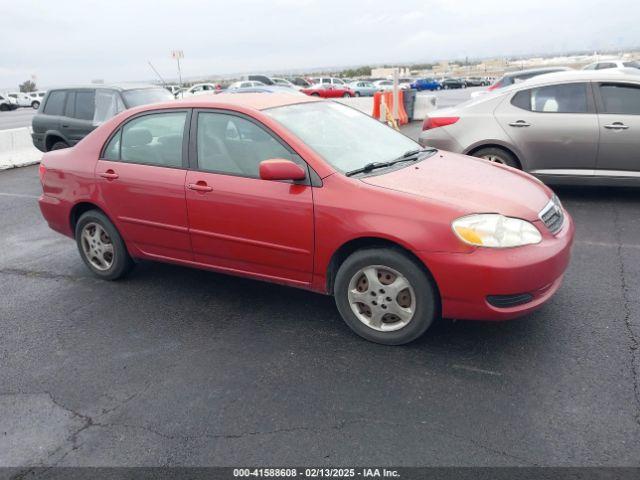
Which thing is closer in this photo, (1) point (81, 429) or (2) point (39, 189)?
(1) point (81, 429)

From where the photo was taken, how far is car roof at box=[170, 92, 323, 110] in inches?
166

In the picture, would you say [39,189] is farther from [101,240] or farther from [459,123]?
[459,123]

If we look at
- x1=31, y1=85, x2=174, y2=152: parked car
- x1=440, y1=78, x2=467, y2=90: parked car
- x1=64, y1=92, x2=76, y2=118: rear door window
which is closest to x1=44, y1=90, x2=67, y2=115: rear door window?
x1=31, y1=85, x2=174, y2=152: parked car

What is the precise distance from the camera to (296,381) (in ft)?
10.8

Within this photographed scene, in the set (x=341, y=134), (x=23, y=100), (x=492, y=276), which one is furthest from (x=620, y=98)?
(x=23, y=100)

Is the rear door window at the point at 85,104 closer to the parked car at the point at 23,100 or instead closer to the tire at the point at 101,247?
the tire at the point at 101,247

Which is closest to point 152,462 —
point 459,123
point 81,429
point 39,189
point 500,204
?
point 81,429

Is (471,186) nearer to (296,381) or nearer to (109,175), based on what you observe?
(296,381)

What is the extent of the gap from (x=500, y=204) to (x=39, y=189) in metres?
8.47

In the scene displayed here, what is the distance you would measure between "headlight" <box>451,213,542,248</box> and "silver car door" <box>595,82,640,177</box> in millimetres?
3926

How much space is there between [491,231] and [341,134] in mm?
1532

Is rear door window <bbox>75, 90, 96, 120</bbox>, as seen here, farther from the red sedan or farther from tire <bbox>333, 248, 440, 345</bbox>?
tire <bbox>333, 248, 440, 345</bbox>

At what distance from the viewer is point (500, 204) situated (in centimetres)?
347

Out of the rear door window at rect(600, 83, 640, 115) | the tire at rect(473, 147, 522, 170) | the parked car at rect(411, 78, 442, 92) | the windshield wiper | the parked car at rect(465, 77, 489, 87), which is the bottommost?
the tire at rect(473, 147, 522, 170)
